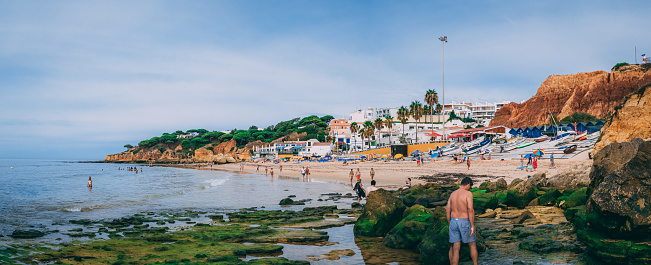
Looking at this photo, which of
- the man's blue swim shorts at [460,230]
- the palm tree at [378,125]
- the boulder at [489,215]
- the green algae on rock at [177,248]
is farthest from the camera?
the palm tree at [378,125]

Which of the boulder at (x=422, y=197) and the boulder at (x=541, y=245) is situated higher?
the boulder at (x=541, y=245)

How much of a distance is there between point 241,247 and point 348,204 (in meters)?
9.84

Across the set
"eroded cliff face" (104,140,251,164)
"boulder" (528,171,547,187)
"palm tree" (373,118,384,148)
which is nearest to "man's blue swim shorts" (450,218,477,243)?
"boulder" (528,171,547,187)

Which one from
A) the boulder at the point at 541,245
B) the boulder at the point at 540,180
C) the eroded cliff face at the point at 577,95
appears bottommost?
the boulder at the point at 541,245

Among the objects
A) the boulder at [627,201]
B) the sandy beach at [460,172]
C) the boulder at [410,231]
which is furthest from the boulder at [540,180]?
the boulder at [627,201]

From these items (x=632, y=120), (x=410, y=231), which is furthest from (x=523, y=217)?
(x=632, y=120)

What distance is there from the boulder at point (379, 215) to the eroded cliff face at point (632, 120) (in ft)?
36.9

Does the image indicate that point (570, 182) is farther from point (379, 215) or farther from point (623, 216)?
point (623, 216)

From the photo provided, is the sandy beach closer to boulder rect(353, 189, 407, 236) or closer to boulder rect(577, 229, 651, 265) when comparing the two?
boulder rect(353, 189, 407, 236)

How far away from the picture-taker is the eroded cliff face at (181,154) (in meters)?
128

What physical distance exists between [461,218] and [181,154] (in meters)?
152

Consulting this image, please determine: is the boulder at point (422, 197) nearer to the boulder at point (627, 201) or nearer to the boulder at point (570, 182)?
the boulder at point (570, 182)

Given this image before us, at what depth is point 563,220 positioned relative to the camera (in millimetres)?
9172

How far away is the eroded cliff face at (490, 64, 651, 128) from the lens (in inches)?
3122
